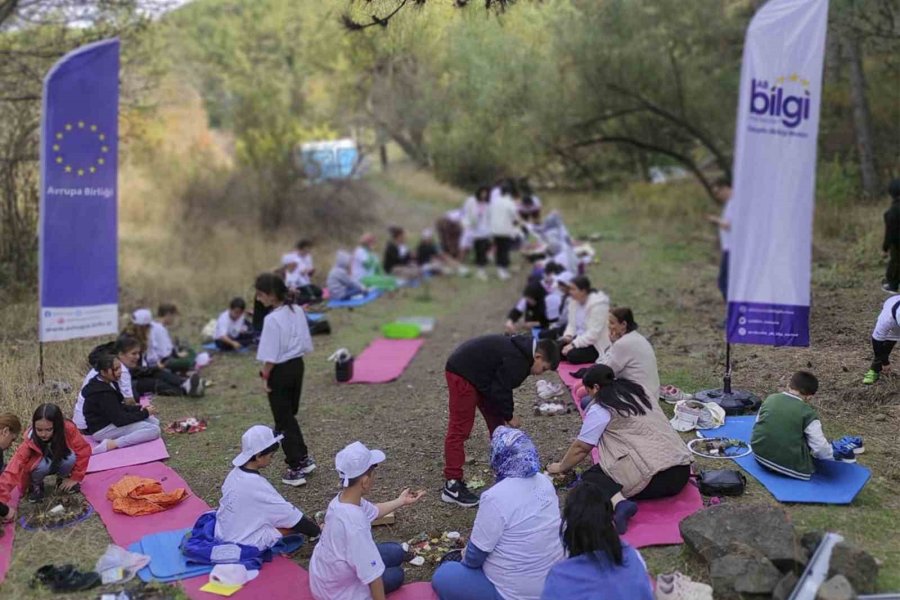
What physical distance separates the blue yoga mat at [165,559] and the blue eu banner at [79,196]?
3.02 meters

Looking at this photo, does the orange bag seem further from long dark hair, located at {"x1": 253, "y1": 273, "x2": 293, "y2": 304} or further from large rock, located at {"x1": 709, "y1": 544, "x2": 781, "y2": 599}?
large rock, located at {"x1": 709, "y1": 544, "x2": 781, "y2": 599}

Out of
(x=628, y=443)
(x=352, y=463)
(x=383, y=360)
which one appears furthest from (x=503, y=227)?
(x=352, y=463)

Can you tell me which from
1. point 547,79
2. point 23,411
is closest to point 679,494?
point 23,411

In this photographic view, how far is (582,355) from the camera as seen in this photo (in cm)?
759

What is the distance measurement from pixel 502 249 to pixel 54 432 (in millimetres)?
9664

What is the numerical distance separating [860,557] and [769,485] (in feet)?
4.16

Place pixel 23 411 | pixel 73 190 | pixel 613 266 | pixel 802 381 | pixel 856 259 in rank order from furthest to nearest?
pixel 613 266 → pixel 856 259 → pixel 73 190 → pixel 23 411 → pixel 802 381

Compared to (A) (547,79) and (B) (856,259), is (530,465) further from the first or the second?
(A) (547,79)

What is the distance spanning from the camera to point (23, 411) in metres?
6.45

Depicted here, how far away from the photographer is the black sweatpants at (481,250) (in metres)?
14.7

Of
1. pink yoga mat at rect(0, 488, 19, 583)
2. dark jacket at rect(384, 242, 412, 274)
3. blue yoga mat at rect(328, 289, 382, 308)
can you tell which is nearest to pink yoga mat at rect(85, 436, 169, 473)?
pink yoga mat at rect(0, 488, 19, 583)

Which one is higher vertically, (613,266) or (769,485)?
(613,266)

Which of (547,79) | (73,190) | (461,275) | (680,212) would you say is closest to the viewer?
(73,190)

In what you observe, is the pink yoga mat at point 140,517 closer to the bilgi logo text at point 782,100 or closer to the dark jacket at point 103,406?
the dark jacket at point 103,406
